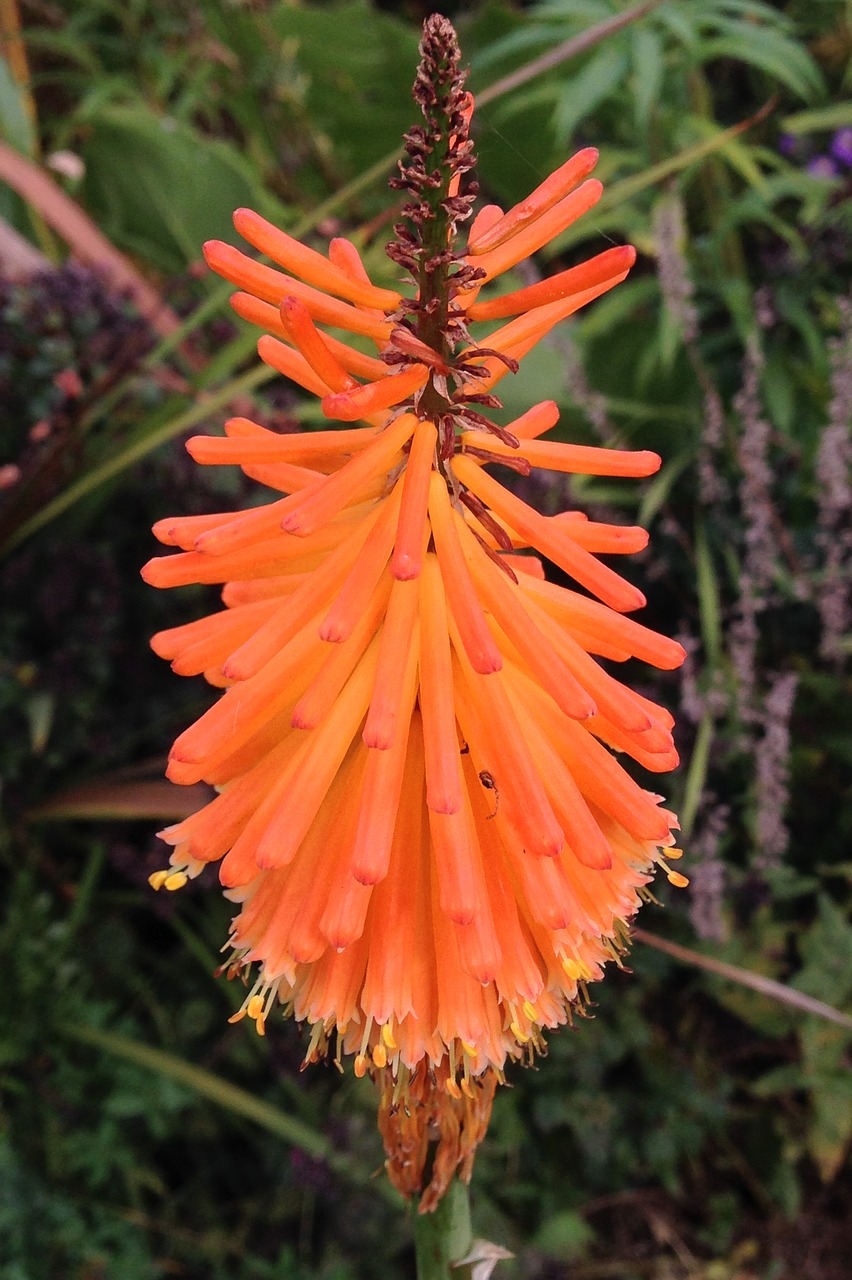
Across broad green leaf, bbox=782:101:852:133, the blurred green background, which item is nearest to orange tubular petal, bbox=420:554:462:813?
the blurred green background

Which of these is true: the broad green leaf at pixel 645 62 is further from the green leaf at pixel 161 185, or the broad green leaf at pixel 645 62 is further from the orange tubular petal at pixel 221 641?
→ the orange tubular petal at pixel 221 641

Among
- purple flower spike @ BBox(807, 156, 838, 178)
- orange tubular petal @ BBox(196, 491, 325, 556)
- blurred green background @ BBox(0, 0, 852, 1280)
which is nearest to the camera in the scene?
orange tubular petal @ BBox(196, 491, 325, 556)

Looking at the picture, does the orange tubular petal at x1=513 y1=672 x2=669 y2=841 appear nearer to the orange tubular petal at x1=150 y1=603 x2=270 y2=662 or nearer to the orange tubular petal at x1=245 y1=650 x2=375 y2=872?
the orange tubular petal at x1=245 y1=650 x2=375 y2=872

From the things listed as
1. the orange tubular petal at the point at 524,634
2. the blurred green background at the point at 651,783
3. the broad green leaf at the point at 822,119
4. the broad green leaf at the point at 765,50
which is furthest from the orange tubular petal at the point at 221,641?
the broad green leaf at the point at 822,119

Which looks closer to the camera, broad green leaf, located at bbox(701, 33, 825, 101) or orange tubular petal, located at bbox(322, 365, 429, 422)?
orange tubular petal, located at bbox(322, 365, 429, 422)

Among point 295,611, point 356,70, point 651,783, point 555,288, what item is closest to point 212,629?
point 295,611

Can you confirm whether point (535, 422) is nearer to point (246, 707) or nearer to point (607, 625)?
point (607, 625)
